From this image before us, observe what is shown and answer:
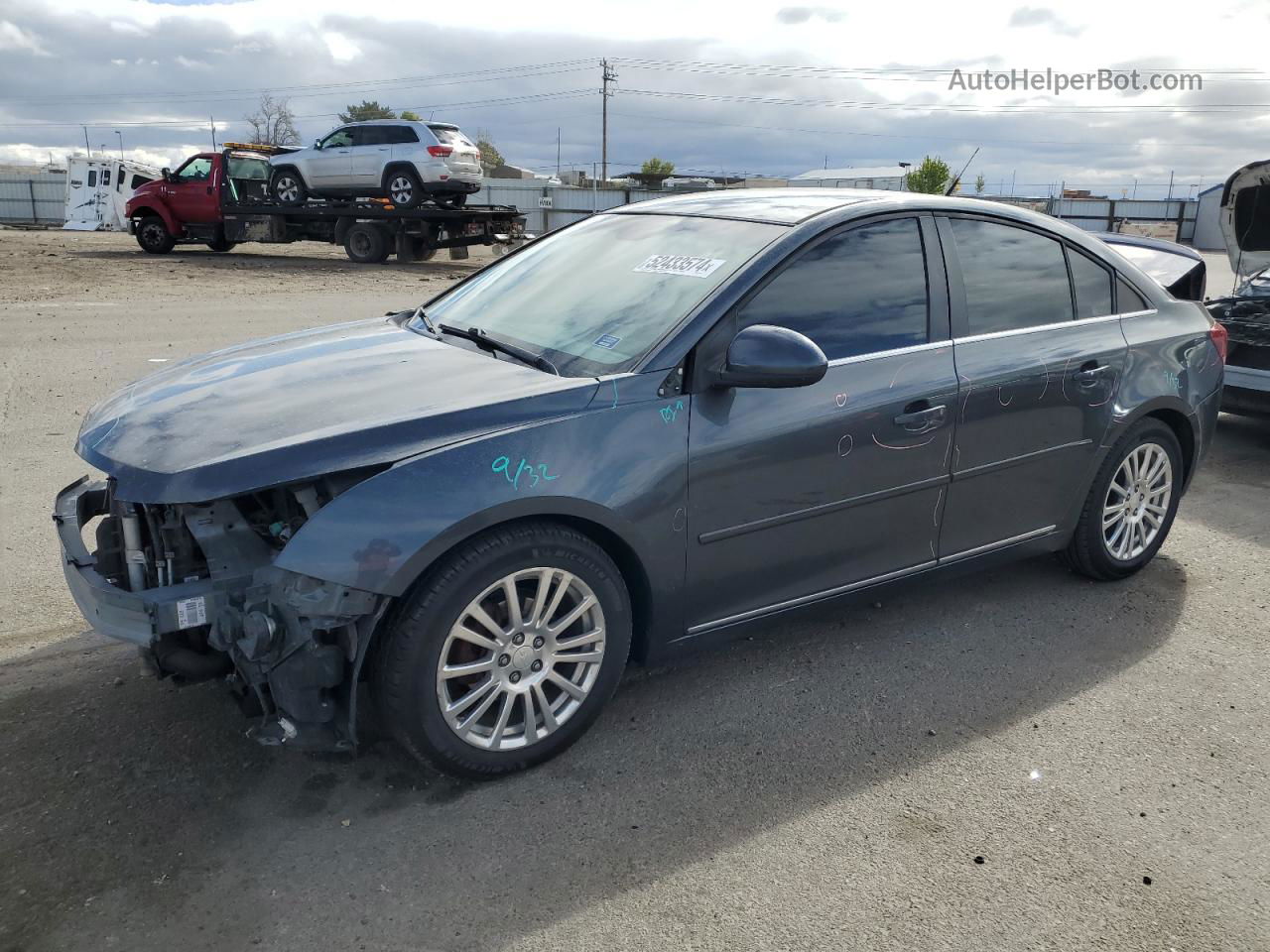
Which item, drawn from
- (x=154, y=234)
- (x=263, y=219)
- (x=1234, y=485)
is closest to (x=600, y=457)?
(x=1234, y=485)

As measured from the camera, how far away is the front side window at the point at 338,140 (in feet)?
72.4

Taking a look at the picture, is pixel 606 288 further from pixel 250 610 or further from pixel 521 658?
pixel 250 610

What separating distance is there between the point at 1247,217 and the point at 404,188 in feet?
56.5

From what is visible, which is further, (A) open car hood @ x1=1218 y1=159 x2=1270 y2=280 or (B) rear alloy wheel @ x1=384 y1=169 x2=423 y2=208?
(B) rear alloy wheel @ x1=384 y1=169 x2=423 y2=208

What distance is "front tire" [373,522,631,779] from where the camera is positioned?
2.73 meters

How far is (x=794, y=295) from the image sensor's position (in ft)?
11.1

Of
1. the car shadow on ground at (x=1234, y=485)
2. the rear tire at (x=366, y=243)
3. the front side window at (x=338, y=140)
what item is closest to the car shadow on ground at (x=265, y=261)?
the rear tire at (x=366, y=243)

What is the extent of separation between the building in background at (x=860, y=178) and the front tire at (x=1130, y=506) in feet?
148

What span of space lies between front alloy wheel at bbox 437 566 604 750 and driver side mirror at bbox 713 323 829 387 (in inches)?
31.9

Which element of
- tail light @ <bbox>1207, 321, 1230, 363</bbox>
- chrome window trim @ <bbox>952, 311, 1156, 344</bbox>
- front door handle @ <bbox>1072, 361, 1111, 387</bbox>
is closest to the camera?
chrome window trim @ <bbox>952, 311, 1156, 344</bbox>

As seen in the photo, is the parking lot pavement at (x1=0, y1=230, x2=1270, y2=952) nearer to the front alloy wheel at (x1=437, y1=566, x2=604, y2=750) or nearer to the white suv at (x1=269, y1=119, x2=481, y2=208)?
the front alloy wheel at (x1=437, y1=566, x2=604, y2=750)

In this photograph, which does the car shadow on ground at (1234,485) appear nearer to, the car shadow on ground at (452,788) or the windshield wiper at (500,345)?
the car shadow on ground at (452,788)

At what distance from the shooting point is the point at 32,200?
42906 mm

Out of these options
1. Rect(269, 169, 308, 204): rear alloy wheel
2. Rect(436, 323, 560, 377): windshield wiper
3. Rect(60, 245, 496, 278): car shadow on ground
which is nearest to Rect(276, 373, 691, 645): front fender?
Rect(436, 323, 560, 377): windshield wiper
